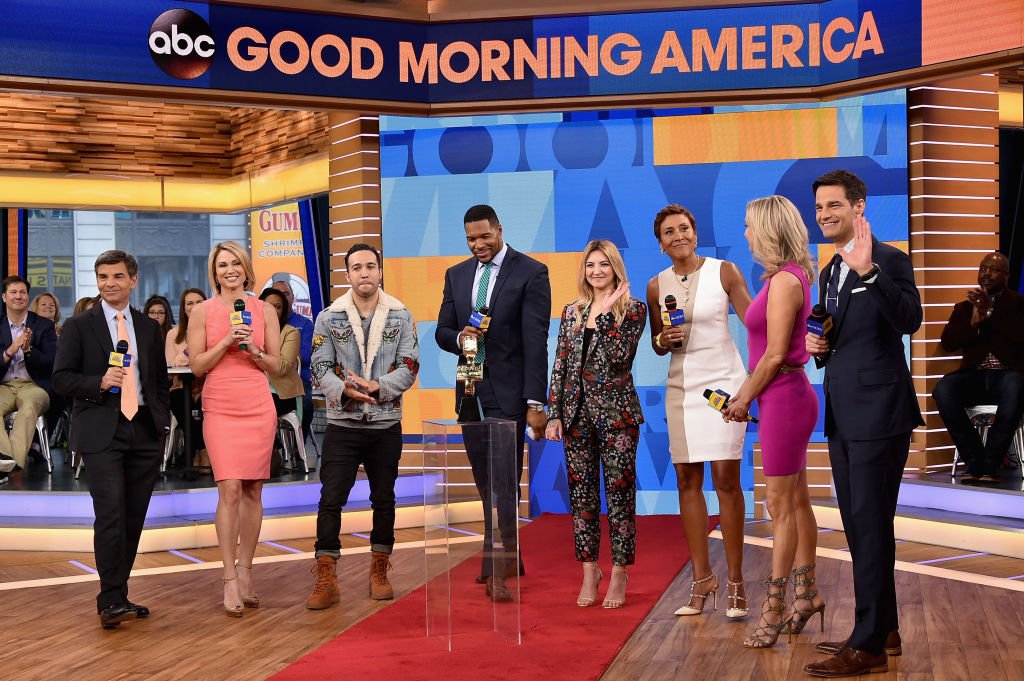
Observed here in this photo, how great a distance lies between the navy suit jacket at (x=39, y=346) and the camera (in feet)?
25.6

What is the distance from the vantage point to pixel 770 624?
162 inches

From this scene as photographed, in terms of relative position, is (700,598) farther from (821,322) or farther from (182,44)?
(182,44)

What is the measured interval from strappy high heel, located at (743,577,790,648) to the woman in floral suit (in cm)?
69

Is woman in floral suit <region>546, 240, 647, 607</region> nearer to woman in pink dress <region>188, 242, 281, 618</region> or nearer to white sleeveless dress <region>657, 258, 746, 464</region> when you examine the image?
white sleeveless dress <region>657, 258, 746, 464</region>

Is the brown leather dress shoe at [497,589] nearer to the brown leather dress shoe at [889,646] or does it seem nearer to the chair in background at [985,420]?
the brown leather dress shoe at [889,646]

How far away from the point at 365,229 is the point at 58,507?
2.69 meters

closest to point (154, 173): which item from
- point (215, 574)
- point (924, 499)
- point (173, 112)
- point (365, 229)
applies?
point (173, 112)

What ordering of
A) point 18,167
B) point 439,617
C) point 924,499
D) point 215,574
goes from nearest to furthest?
point 439,617 → point 215,574 → point 924,499 → point 18,167

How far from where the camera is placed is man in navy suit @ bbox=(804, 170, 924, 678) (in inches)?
144

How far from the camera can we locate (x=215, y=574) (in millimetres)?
5707

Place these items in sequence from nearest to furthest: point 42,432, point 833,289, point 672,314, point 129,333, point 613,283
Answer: point 833,289, point 672,314, point 613,283, point 129,333, point 42,432

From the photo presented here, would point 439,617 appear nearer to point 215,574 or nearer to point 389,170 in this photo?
point 215,574

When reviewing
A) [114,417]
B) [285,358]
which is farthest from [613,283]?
[285,358]

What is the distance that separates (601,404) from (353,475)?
4.12 feet
